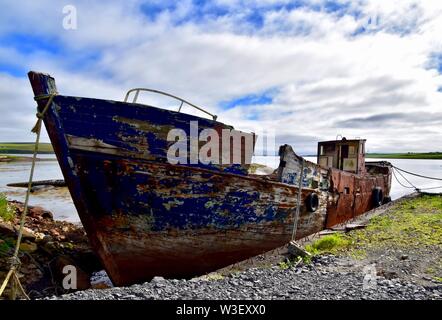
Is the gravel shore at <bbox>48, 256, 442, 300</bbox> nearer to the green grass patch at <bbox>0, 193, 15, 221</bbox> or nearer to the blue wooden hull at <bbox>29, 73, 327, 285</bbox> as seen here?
the blue wooden hull at <bbox>29, 73, 327, 285</bbox>

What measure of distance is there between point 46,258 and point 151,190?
385 centimetres

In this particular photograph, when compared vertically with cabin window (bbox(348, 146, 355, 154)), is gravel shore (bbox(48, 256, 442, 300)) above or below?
below

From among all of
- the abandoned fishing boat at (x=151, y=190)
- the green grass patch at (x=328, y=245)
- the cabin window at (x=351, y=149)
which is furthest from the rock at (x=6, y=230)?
the cabin window at (x=351, y=149)

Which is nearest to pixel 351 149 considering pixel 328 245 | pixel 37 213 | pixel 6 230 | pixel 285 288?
pixel 328 245

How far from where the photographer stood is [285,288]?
4512 mm

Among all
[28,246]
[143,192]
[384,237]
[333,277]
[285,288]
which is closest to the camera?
[285,288]

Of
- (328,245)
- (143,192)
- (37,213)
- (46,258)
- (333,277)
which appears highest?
(143,192)

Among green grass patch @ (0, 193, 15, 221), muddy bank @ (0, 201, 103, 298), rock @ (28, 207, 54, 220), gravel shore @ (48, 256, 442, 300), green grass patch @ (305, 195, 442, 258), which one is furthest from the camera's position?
rock @ (28, 207, 54, 220)

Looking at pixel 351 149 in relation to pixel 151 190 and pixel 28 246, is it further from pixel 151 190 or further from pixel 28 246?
pixel 28 246

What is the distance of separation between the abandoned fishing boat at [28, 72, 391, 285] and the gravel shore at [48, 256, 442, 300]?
164 centimetres

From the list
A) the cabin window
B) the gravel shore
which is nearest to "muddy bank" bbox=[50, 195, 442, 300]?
the gravel shore

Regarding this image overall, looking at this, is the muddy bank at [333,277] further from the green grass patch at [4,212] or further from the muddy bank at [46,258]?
the green grass patch at [4,212]

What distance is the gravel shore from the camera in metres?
4.20

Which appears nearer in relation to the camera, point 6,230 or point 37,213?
point 6,230
